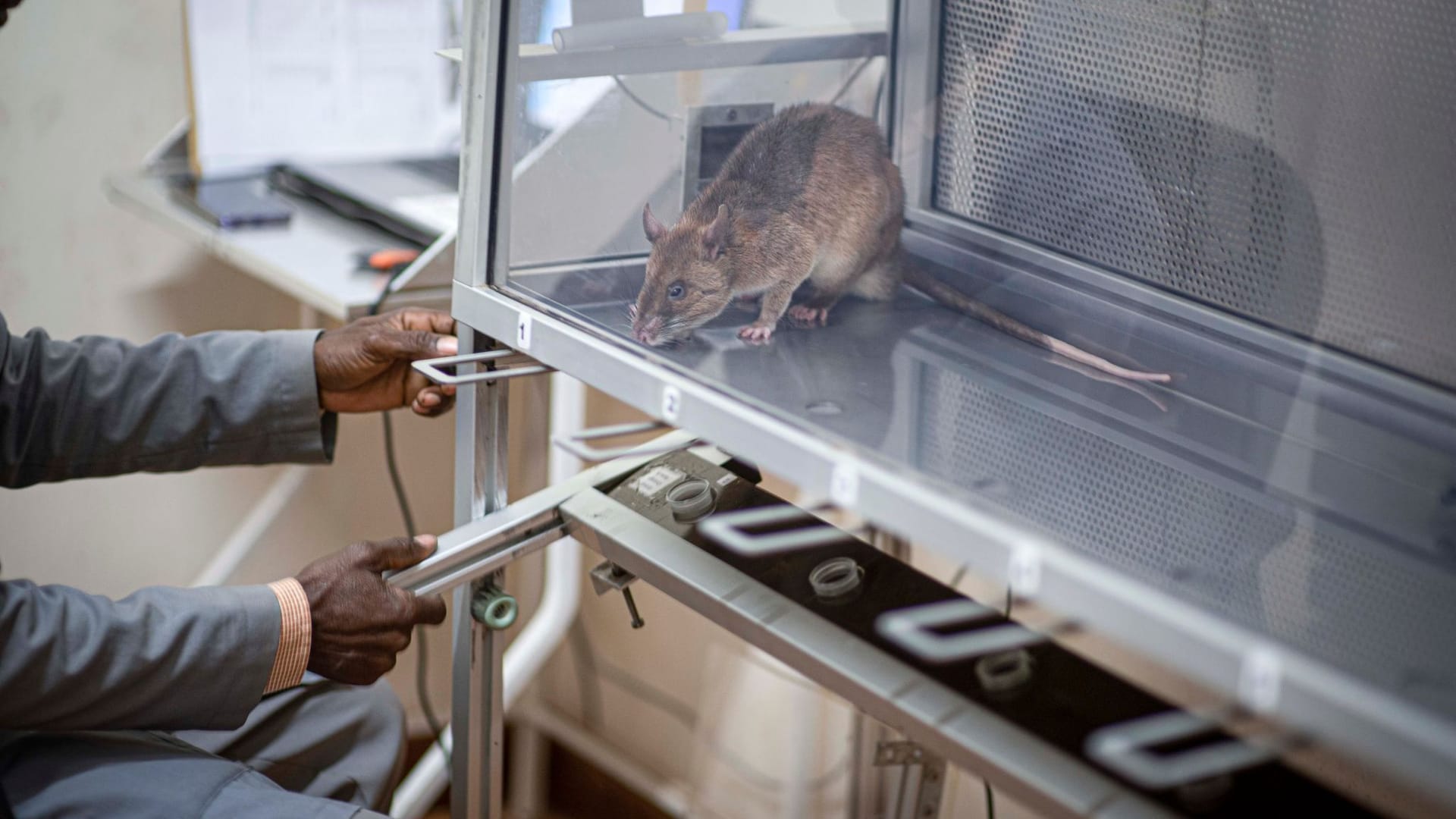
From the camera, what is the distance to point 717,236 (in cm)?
92

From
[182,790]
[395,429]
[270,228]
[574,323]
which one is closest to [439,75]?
[270,228]

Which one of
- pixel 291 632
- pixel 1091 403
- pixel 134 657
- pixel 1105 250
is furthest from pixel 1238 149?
pixel 134 657

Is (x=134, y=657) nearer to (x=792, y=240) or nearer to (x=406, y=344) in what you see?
(x=406, y=344)

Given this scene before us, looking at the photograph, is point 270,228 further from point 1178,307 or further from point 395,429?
point 1178,307

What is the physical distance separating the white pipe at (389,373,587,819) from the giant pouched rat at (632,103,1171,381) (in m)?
0.68

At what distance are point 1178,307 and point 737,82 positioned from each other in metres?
0.40

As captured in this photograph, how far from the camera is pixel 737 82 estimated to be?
3.28 feet

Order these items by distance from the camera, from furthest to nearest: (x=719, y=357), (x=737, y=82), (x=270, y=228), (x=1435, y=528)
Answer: (x=270, y=228)
(x=737, y=82)
(x=719, y=357)
(x=1435, y=528)

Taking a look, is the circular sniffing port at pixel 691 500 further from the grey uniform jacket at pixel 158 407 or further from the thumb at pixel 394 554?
the grey uniform jacket at pixel 158 407

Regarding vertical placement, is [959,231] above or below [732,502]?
above

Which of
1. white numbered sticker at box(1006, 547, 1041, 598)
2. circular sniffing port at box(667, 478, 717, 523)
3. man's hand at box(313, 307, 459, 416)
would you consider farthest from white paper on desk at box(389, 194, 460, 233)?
white numbered sticker at box(1006, 547, 1041, 598)

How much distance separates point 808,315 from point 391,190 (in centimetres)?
94

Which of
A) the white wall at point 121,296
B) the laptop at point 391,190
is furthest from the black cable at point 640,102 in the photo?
A: the white wall at point 121,296

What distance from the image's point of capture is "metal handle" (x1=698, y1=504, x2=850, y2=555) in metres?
0.88
